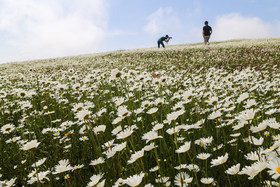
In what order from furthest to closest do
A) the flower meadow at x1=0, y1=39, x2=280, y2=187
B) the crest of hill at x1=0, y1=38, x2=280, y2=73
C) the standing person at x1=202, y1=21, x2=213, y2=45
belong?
the standing person at x1=202, y1=21, x2=213, y2=45
the crest of hill at x1=0, y1=38, x2=280, y2=73
the flower meadow at x1=0, y1=39, x2=280, y2=187

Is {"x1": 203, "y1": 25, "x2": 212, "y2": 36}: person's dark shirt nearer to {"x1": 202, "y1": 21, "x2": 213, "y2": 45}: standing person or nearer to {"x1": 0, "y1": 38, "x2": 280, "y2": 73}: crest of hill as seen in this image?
{"x1": 202, "y1": 21, "x2": 213, "y2": 45}: standing person

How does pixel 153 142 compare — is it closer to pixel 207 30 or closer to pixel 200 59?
pixel 200 59

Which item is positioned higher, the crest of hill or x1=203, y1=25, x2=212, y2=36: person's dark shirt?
x1=203, y1=25, x2=212, y2=36: person's dark shirt

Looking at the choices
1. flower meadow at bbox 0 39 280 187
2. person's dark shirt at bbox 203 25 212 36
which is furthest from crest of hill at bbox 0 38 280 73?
person's dark shirt at bbox 203 25 212 36

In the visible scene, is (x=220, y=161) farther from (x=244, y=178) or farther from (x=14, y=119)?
(x=14, y=119)

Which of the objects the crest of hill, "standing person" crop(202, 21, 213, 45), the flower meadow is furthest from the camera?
"standing person" crop(202, 21, 213, 45)

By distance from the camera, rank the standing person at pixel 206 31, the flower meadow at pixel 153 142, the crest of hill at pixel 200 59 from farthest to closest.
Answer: the standing person at pixel 206 31 → the crest of hill at pixel 200 59 → the flower meadow at pixel 153 142

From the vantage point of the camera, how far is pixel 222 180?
1.90 meters

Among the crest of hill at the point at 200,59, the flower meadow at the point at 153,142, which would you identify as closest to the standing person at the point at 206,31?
the crest of hill at the point at 200,59

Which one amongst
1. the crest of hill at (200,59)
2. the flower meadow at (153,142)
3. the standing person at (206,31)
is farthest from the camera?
the standing person at (206,31)

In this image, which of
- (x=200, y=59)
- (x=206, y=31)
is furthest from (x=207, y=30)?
(x=200, y=59)

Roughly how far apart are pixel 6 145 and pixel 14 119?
1.51 metres

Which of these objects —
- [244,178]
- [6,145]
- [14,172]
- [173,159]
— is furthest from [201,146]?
[6,145]

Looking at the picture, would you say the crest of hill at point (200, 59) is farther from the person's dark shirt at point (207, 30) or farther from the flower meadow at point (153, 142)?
A: the person's dark shirt at point (207, 30)
